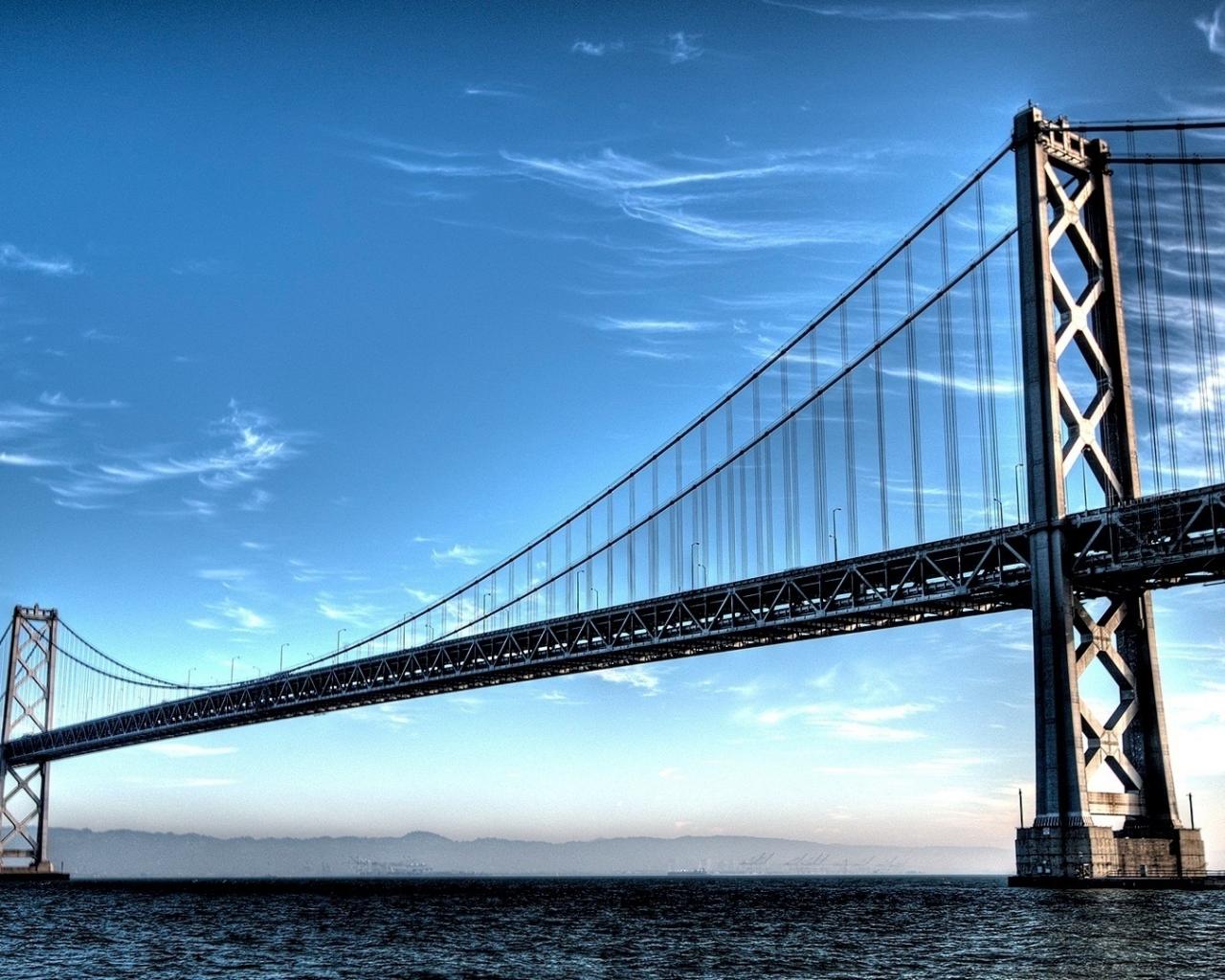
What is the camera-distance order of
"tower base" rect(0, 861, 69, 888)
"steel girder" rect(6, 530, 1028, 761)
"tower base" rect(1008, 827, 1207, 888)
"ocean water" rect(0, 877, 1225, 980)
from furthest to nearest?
"tower base" rect(0, 861, 69, 888)
"steel girder" rect(6, 530, 1028, 761)
"tower base" rect(1008, 827, 1207, 888)
"ocean water" rect(0, 877, 1225, 980)

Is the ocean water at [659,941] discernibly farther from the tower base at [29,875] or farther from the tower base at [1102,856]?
the tower base at [29,875]

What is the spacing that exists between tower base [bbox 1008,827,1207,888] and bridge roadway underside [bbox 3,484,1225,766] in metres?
8.18

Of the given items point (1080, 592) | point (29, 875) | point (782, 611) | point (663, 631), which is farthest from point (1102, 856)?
point (29, 875)

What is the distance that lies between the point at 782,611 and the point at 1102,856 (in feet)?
62.3

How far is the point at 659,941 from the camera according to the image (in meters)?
39.1

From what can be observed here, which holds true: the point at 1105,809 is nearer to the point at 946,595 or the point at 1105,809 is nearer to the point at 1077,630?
the point at 1077,630

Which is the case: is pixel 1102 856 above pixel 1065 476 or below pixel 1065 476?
below

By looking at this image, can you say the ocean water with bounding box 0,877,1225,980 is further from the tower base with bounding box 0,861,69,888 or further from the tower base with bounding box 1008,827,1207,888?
the tower base with bounding box 0,861,69,888

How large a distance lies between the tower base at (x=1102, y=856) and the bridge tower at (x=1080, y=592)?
0.14 ft

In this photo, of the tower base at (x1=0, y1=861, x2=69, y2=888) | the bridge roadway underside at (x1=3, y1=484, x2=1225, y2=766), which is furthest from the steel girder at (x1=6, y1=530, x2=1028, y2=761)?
the tower base at (x1=0, y1=861, x2=69, y2=888)

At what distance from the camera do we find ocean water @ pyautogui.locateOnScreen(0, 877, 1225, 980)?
30.7 m

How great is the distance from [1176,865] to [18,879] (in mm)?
100169

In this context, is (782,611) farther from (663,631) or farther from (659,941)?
(659,941)

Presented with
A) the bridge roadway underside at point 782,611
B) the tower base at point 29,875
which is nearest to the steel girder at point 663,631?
the bridge roadway underside at point 782,611
